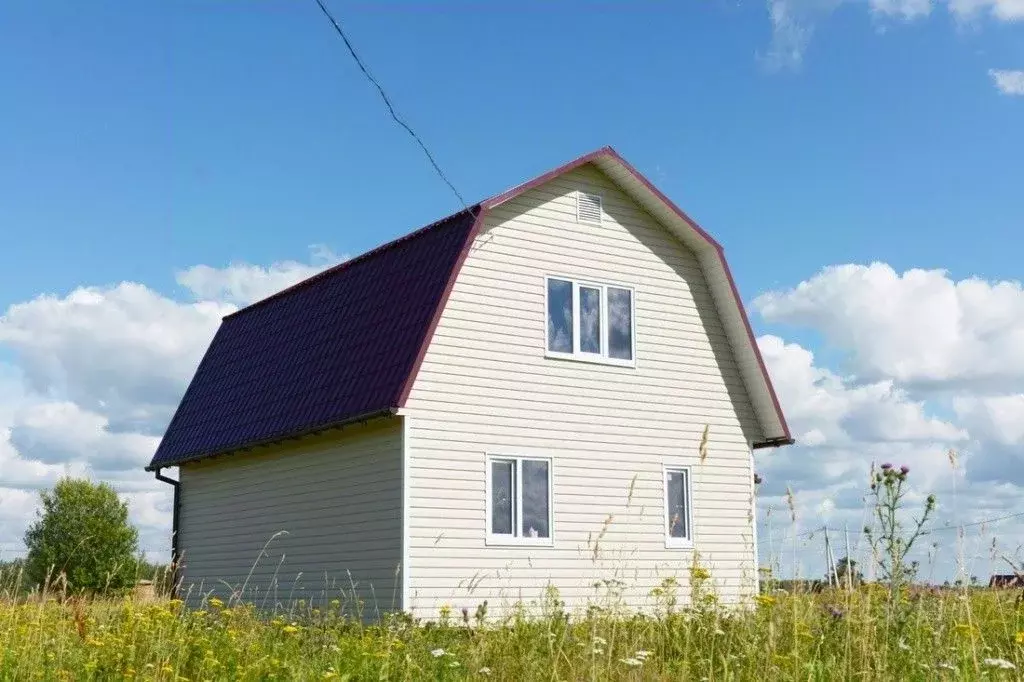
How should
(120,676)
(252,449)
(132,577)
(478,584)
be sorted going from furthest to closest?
(132,577) → (252,449) → (478,584) → (120,676)

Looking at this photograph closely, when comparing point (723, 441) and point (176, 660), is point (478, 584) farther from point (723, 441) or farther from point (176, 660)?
point (176, 660)

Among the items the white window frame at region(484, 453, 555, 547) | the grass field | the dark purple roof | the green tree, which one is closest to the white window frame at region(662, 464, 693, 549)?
the white window frame at region(484, 453, 555, 547)

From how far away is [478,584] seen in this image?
52.0 feet

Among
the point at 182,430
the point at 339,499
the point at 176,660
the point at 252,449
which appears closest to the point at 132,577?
the point at 182,430

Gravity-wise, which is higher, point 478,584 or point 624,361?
point 624,361

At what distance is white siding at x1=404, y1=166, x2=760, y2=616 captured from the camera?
1634cm

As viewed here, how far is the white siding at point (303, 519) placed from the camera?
16438mm

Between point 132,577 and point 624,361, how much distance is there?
72.8 ft

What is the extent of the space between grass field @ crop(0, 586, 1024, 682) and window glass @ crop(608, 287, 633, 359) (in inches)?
307

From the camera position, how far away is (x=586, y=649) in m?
8.24

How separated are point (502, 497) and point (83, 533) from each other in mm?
22631

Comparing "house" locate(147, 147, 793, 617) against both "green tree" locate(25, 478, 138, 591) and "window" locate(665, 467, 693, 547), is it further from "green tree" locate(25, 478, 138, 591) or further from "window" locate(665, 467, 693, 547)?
"green tree" locate(25, 478, 138, 591)

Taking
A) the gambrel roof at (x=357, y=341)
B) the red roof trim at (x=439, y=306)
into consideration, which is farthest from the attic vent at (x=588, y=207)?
the red roof trim at (x=439, y=306)

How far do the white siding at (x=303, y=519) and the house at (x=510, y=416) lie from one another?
4 centimetres
